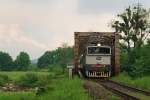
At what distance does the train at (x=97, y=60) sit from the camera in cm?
4644

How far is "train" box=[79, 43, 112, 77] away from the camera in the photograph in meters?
46.4

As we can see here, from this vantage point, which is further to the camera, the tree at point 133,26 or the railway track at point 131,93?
the tree at point 133,26

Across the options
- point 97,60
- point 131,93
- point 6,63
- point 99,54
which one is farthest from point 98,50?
point 6,63

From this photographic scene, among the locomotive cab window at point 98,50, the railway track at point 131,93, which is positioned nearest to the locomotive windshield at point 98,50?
the locomotive cab window at point 98,50

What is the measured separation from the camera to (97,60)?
154 ft

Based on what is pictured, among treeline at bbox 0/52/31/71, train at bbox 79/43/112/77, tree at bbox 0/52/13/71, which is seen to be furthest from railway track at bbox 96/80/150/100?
tree at bbox 0/52/13/71

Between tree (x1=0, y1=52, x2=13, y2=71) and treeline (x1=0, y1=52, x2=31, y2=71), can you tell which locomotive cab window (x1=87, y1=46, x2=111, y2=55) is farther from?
tree (x1=0, y1=52, x2=13, y2=71)

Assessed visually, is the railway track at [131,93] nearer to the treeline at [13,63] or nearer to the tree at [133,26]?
the tree at [133,26]

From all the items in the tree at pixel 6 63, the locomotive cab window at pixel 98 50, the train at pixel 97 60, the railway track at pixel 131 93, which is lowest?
the railway track at pixel 131 93

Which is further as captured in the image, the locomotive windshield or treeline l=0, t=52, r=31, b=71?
treeline l=0, t=52, r=31, b=71

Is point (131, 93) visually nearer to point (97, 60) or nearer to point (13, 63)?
point (97, 60)

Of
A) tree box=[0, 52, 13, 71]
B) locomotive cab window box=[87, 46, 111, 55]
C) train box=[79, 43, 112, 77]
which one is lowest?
train box=[79, 43, 112, 77]

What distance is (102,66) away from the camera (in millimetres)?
46688

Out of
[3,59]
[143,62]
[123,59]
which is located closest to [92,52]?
[143,62]
